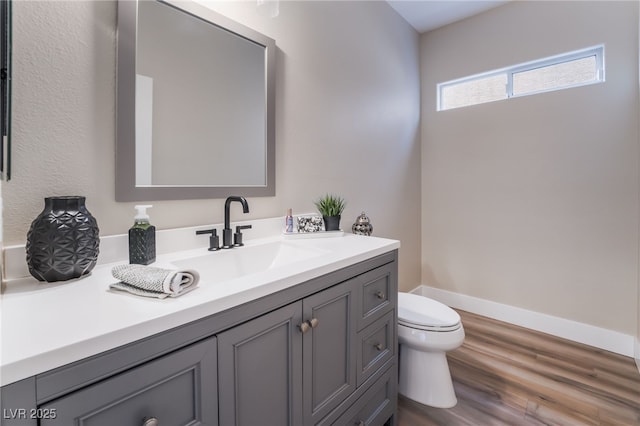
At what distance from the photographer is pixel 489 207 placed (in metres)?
2.64

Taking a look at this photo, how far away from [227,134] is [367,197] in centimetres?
118

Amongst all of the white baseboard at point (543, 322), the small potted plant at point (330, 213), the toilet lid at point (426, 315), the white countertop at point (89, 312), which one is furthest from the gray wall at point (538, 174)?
the white countertop at point (89, 312)

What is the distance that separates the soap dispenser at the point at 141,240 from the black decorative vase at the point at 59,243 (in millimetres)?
147

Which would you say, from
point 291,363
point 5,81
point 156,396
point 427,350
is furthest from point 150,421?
point 427,350

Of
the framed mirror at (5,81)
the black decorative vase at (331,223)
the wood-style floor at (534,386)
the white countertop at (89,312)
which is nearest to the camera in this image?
the white countertop at (89,312)

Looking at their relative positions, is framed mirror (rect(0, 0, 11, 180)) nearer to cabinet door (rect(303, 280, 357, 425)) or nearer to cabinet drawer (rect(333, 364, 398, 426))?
cabinet door (rect(303, 280, 357, 425))

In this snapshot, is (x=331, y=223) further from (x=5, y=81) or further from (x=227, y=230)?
(x=5, y=81)

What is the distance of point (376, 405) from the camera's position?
1.33 metres

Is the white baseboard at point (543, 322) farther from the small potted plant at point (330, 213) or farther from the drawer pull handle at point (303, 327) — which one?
the drawer pull handle at point (303, 327)

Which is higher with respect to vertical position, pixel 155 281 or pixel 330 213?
pixel 330 213

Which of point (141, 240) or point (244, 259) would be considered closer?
point (141, 240)

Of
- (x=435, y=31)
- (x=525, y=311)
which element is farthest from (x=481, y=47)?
(x=525, y=311)

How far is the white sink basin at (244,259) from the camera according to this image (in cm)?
113

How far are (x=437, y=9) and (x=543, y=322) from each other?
8.73 feet
